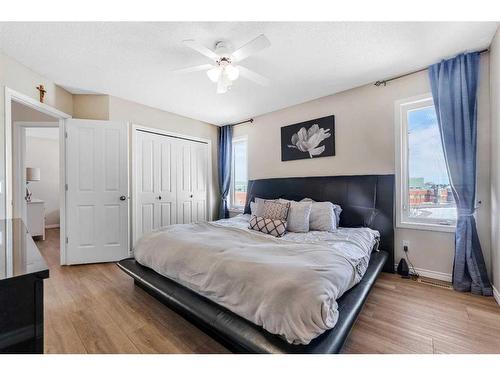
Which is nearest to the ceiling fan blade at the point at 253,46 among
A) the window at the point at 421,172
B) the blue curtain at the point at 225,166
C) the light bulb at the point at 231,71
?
the light bulb at the point at 231,71

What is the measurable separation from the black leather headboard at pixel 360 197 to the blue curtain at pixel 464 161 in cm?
61

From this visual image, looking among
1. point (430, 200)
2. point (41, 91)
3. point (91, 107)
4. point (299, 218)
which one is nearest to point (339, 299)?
point (299, 218)

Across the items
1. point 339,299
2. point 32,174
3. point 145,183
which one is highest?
point 32,174

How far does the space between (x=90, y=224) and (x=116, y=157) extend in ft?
3.42

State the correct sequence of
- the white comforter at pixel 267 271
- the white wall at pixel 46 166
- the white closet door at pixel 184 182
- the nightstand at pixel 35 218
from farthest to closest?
the white wall at pixel 46 166 → the nightstand at pixel 35 218 → the white closet door at pixel 184 182 → the white comforter at pixel 267 271

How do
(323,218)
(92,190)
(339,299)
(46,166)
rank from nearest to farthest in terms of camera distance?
(339,299) < (323,218) < (92,190) < (46,166)

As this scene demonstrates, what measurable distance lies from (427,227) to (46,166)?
26.9ft

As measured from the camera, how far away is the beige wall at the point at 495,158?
2.01m

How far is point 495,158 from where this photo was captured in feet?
6.84

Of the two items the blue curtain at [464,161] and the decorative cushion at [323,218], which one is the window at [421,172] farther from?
the decorative cushion at [323,218]

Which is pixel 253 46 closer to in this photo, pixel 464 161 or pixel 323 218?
pixel 323 218

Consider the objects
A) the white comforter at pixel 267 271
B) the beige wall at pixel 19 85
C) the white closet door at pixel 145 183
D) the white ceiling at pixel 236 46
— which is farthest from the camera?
the white closet door at pixel 145 183

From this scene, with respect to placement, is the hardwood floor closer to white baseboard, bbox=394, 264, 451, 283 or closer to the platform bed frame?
the platform bed frame
